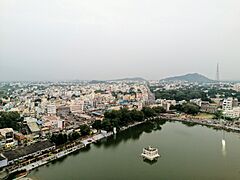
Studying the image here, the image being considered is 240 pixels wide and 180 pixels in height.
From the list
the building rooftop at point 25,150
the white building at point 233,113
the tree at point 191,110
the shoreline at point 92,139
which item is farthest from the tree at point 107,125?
the white building at point 233,113

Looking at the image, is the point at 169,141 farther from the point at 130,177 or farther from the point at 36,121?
the point at 36,121

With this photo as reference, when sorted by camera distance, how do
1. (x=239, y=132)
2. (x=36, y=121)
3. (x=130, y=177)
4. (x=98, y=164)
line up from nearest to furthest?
→ (x=130, y=177) < (x=98, y=164) < (x=239, y=132) < (x=36, y=121)

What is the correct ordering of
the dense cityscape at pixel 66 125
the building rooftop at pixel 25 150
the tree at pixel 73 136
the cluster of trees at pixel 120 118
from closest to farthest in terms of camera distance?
1. the building rooftop at pixel 25 150
2. the dense cityscape at pixel 66 125
3. the tree at pixel 73 136
4. the cluster of trees at pixel 120 118

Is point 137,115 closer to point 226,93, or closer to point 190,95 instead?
point 190,95

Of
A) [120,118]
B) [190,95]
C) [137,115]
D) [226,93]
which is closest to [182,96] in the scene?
[190,95]

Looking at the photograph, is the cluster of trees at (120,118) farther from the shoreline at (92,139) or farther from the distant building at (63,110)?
the distant building at (63,110)

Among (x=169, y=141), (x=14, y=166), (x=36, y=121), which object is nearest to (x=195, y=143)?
(x=169, y=141)

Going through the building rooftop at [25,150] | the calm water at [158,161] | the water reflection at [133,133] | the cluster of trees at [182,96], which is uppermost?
the cluster of trees at [182,96]
